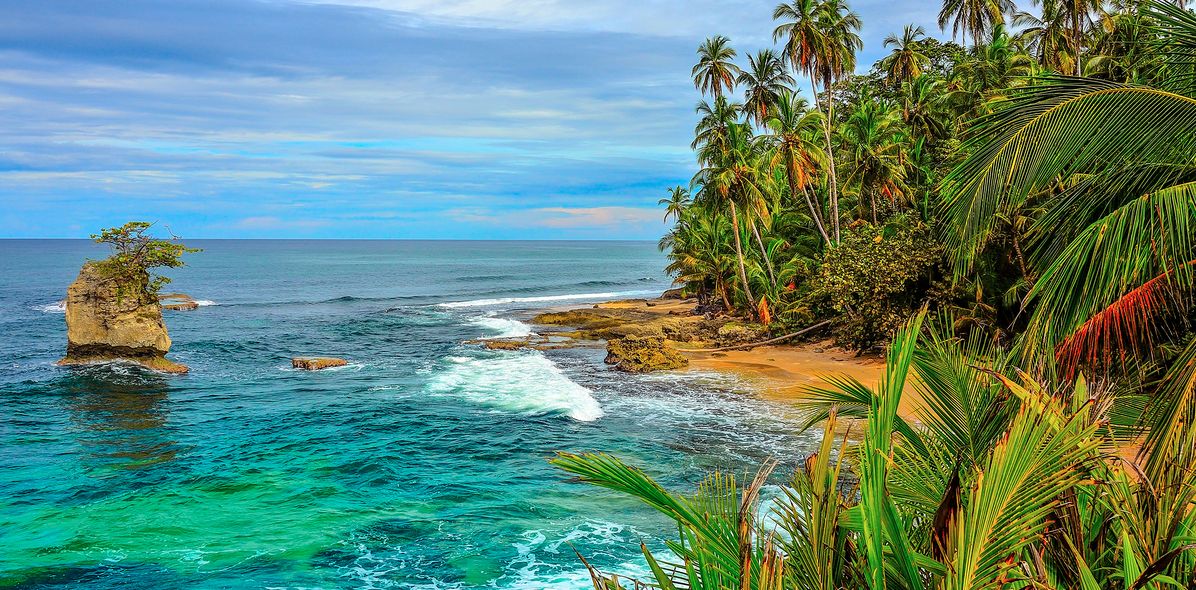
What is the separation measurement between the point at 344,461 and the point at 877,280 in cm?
1854

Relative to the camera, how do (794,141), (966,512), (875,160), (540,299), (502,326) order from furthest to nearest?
(540,299) < (502,326) < (875,160) < (794,141) < (966,512)

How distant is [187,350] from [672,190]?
101 ft

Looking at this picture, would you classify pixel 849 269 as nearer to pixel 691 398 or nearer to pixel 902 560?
pixel 691 398

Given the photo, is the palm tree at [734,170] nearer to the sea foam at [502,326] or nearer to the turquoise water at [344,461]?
the turquoise water at [344,461]

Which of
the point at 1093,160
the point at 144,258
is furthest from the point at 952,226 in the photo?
the point at 144,258

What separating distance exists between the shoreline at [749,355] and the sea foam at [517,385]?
512 centimetres

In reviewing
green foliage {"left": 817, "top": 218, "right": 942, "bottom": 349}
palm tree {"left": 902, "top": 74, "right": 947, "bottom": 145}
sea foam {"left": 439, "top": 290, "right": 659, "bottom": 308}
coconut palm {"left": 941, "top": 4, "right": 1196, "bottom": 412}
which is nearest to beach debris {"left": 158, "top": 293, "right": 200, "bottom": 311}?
sea foam {"left": 439, "top": 290, "right": 659, "bottom": 308}

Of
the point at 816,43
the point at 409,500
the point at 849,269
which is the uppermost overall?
the point at 816,43

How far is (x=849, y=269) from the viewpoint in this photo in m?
29.1

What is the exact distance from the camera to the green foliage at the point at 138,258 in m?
30.7

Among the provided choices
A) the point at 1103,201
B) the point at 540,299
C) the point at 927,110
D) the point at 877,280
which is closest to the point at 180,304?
the point at 540,299

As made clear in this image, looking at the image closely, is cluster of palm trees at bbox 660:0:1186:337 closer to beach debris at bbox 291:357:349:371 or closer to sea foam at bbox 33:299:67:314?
beach debris at bbox 291:357:349:371

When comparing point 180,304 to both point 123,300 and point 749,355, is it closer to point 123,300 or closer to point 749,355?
point 123,300

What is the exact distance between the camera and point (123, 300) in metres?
30.7
